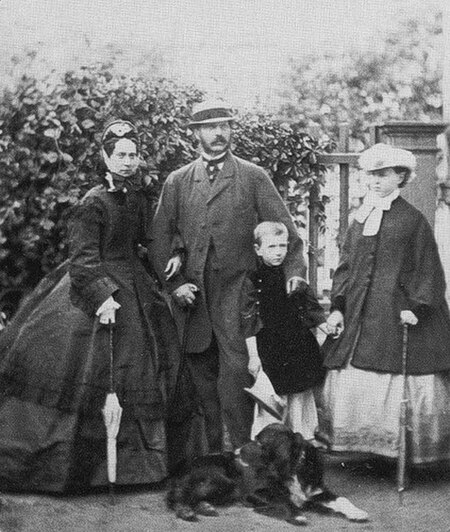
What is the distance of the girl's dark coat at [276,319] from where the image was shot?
3990 millimetres

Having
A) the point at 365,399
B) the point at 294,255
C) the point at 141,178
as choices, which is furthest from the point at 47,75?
the point at 365,399

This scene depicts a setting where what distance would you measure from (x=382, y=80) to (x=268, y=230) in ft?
2.74

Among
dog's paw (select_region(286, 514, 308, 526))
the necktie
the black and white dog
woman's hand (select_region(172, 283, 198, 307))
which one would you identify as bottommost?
dog's paw (select_region(286, 514, 308, 526))

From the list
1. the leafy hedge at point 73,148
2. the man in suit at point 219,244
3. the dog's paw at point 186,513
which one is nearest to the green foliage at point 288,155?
the leafy hedge at point 73,148

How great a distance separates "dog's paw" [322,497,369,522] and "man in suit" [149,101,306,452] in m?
0.48

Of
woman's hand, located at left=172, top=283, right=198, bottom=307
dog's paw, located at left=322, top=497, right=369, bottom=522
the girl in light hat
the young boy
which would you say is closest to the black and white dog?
dog's paw, located at left=322, top=497, right=369, bottom=522

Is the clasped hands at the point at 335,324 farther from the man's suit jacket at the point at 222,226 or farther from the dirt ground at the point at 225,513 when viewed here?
the dirt ground at the point at 225,513

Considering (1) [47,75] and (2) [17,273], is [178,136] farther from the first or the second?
(2) [17,273]

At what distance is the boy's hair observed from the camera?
Answer: 398 centimetres

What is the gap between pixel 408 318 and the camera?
3963 millimetres

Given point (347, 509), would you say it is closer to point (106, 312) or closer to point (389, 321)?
point (389, 321)

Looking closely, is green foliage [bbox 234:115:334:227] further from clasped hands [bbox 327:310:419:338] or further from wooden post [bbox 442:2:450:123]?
wooden post [bbox 442:2:450:123]

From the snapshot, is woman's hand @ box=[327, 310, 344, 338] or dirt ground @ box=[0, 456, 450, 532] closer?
dirt ground @ box=[0, 456, 450, 532]

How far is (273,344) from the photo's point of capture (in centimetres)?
400
